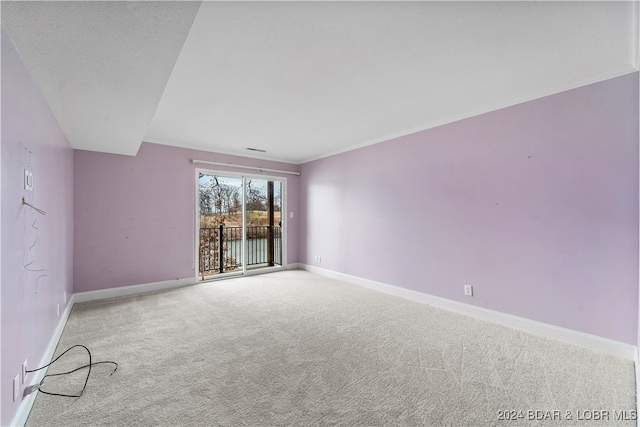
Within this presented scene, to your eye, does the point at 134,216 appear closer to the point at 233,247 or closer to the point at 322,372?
the point at 233,247

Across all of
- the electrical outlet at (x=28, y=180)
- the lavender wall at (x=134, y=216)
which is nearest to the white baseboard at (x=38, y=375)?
the lavender wall at (x=134, y=216)

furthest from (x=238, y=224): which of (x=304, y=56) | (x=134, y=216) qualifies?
(x=304, y=56)

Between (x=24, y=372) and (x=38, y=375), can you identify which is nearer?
(x=24, y=372)

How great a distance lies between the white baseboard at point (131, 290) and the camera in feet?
12.1

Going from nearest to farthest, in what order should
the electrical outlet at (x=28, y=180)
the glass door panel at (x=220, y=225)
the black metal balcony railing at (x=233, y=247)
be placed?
1. the electrical outlet at (x=28, y=180)
2. the glass door panel at (x=220, y=225)
3. the black metal balcony railing at (x=233, y=247)

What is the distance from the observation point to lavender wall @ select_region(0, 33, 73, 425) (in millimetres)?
1412

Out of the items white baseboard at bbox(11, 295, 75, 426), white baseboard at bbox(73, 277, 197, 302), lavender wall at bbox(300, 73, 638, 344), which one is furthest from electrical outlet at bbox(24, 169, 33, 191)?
lavender wall at bbox(300, 73, 638, 344)

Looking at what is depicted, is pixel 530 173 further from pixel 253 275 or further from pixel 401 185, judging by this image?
pixel 253 275

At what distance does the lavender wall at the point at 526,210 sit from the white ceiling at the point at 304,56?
31 cm

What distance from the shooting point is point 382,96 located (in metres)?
2.75

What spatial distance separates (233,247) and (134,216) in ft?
6.04

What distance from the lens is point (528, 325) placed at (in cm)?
273

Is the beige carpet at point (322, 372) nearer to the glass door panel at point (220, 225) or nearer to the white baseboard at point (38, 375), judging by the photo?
the white baseboard at point (38, 375)

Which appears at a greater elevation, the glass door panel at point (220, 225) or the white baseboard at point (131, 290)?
the glass door panel at point (220, 225)
